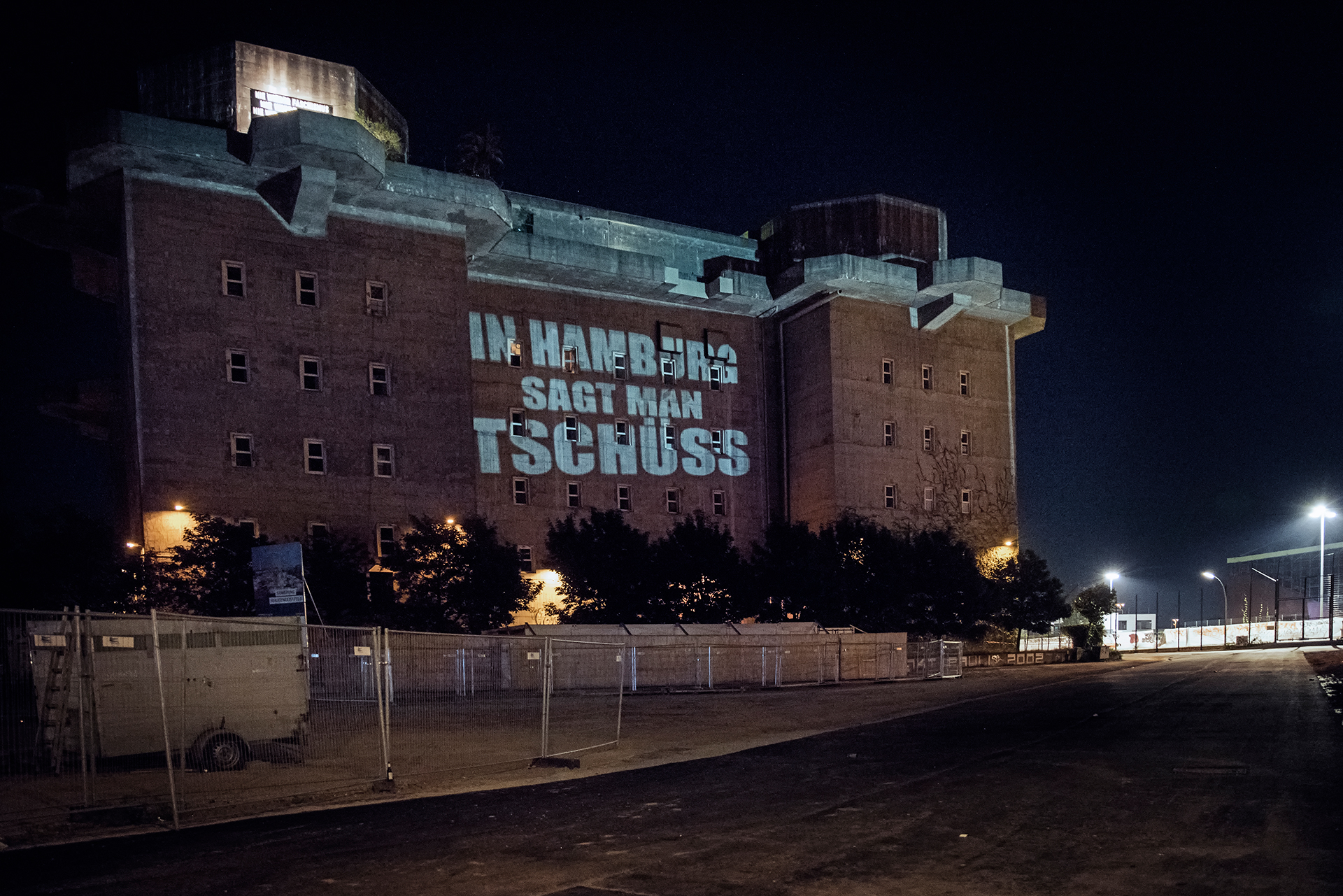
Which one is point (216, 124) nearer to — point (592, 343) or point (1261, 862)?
point (592, 343)

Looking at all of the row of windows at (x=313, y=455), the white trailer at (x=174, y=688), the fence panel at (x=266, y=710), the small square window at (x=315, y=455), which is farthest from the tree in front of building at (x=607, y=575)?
the fence panel at (x=266, y=710)

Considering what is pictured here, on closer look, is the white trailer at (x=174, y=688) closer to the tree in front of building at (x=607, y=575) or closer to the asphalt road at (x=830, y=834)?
the asphalt road at (x=830, y=834)

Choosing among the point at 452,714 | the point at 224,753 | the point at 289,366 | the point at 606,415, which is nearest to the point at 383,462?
the point at 289,366

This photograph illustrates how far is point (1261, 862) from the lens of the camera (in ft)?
30.3

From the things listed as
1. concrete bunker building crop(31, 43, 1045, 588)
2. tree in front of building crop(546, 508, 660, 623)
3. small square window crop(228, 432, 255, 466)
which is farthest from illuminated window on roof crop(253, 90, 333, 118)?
tree in front of building crop(546, 508, 660, 623)

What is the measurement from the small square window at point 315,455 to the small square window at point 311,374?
7.26ft

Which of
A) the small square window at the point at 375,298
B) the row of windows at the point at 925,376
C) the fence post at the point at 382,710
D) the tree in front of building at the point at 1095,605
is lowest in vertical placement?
the tree in front of building at the point at 1095,605

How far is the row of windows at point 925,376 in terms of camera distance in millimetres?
62125

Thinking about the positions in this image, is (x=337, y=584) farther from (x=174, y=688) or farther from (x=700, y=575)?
(x=174, y=688)

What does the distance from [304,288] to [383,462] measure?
8.08 meters

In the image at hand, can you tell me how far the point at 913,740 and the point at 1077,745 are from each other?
3.02 metres

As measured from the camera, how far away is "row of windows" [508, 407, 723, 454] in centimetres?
5419

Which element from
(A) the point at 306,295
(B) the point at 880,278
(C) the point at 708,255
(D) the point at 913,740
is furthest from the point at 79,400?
(D) the point at 913,740

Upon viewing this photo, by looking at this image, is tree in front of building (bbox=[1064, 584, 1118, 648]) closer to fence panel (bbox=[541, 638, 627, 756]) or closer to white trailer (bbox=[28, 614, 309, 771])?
fence panel (bbox=[541, 638, 627, 756])
